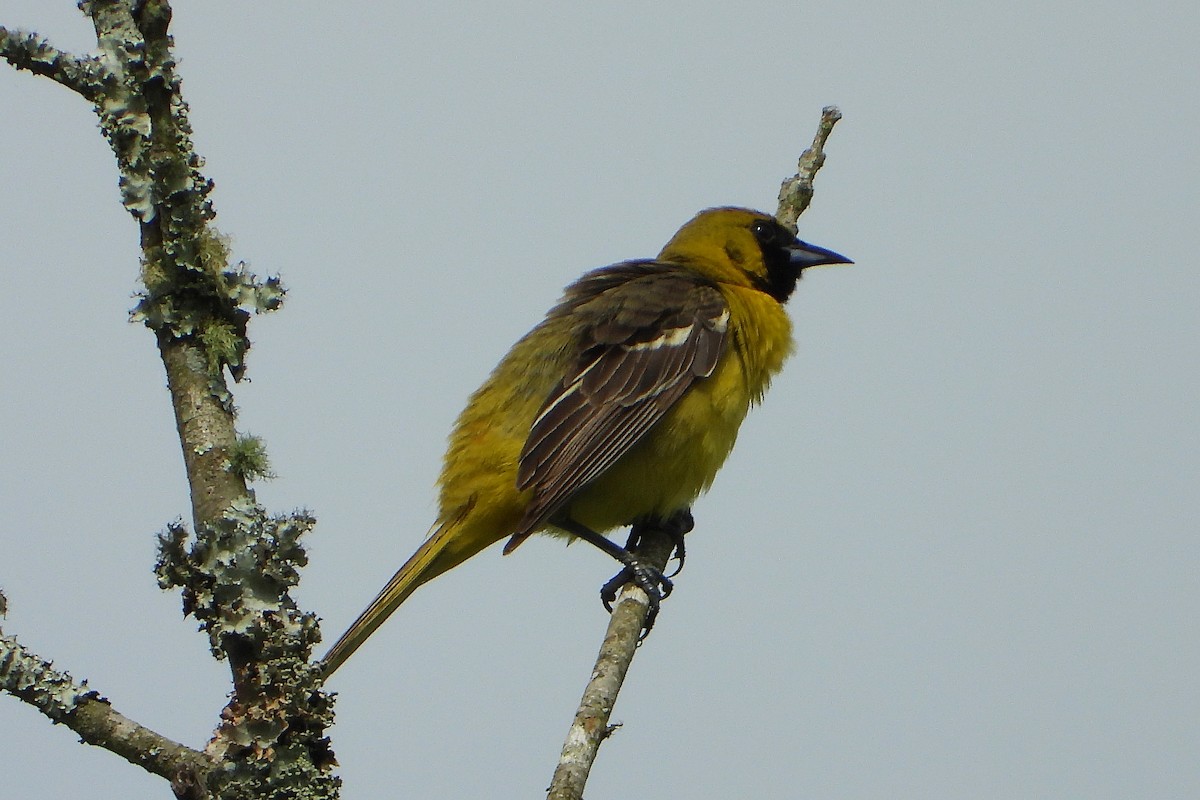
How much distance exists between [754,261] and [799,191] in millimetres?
396

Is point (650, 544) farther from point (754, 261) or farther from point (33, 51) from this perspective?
point (33, 51)

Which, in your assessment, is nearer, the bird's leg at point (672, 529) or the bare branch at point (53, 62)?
the bare branch at point (53, 62)

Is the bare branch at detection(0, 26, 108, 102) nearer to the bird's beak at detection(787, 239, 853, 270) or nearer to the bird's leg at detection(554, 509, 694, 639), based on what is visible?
the bird's leg at detection(554, 509, 694, 639)

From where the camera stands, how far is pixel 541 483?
16.1 ft

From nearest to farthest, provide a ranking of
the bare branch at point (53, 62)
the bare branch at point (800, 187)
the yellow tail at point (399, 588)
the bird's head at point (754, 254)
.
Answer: the bare branch at point (53, 62)
the yellow tail at point (399, 588)
the bare branch at point (800, 187)
the bird's head at point (754, 254)

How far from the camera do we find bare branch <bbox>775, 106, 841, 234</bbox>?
5980 millimetres

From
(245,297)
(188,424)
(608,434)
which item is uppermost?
(608,434)

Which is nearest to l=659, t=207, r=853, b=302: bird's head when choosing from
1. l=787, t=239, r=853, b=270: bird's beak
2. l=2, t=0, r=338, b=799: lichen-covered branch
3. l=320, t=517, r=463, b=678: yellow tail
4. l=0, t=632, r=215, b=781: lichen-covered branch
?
l=787, t=239, r=853, b=270: bird's beak

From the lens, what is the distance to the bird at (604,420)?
4926 millimetres

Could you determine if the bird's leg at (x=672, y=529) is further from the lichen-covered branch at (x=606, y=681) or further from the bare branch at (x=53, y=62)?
the bare branch at (x=53, y=62)

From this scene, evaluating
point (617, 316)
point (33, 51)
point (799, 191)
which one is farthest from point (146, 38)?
point (799, 191)

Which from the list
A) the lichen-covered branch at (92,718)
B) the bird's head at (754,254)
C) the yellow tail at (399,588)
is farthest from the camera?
the bird's head at (754,254)

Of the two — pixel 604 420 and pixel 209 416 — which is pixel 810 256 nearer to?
pixel 604 420

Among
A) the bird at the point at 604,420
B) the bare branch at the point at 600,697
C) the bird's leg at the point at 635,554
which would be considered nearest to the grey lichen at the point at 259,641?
the bare branch at the point at 600,697
